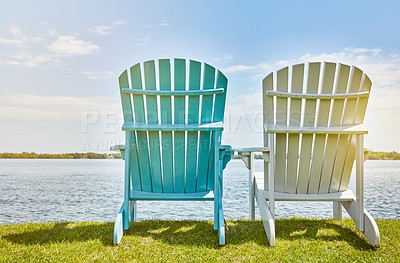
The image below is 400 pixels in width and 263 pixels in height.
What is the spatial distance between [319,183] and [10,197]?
251 inches

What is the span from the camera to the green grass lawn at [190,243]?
255 centimetres

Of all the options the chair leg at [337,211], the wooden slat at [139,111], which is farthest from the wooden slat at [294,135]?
the wooden slat at [139,111]

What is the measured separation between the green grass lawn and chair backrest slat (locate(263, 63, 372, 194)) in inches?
22.6

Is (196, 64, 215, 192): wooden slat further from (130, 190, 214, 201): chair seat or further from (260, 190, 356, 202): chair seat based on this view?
(260, 190, 356, 202): chair seat

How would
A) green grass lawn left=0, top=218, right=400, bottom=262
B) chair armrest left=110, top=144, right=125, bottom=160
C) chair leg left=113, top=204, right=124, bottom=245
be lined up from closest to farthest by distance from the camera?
green grass lawn left=0, top=218, right=400, bottom=262
chair leg left=113, top=204, right=124, bottom=245
chair armrest left=110, top=144, right=125, bottom=160

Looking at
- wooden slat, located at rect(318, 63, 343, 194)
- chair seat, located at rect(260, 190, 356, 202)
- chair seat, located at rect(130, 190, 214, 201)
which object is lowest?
chair seat, located at rect(260, 190, 356, 202)

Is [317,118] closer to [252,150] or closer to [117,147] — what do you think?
[252,150]

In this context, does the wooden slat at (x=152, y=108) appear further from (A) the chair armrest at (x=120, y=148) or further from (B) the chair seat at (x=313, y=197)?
(B) the chair seat at (x=313, y=197)

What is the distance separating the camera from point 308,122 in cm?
306

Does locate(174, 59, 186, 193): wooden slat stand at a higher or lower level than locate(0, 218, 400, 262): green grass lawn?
higher

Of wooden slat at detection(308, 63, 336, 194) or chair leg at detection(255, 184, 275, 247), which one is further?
wooden slat at detection(308, 63, 336, 194)

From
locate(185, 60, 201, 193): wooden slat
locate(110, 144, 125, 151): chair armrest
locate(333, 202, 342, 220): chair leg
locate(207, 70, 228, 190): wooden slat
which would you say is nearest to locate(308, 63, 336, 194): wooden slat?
locate(333, 202, 342, 220): chair leg

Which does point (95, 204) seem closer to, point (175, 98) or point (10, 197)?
point (10, 197)

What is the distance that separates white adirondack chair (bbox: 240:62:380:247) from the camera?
2.98 metres
